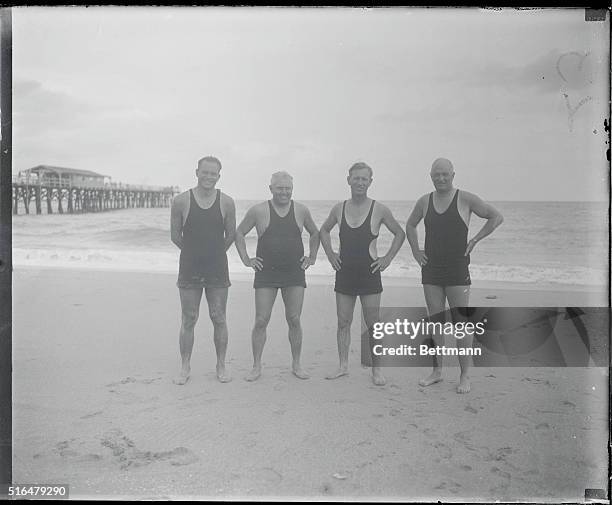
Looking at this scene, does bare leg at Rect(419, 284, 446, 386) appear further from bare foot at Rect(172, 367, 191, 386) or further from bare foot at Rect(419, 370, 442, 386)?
bare foot at Rect(172, 367, 191, 386)

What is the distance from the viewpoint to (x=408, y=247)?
265 centimetres

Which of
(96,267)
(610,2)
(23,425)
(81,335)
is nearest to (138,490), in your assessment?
(23,425)

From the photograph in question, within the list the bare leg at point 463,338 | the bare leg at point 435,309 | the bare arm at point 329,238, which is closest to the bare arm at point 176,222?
the bare arm at point 329,238

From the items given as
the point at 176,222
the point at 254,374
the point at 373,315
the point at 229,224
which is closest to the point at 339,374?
the point at 373,315

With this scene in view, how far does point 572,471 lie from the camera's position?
7.56 ft

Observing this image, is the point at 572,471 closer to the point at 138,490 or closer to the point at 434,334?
the point at 434,334

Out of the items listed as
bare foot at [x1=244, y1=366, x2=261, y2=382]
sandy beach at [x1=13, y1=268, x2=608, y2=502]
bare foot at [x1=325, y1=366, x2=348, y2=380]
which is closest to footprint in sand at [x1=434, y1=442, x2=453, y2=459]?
sandy beach at [x1=13, y1=268, x2=608, y2=502]

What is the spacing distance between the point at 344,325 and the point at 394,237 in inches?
25.7

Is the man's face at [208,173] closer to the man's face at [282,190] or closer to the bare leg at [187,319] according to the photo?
→ the man's face at [282,190]

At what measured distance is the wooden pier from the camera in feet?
8.17

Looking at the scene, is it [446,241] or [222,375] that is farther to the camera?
[222,375]

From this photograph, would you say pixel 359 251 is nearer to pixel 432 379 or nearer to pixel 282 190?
pixel 282 190

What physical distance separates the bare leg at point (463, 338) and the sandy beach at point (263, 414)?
6 cm

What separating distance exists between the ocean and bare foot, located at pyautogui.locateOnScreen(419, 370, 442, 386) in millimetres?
600
